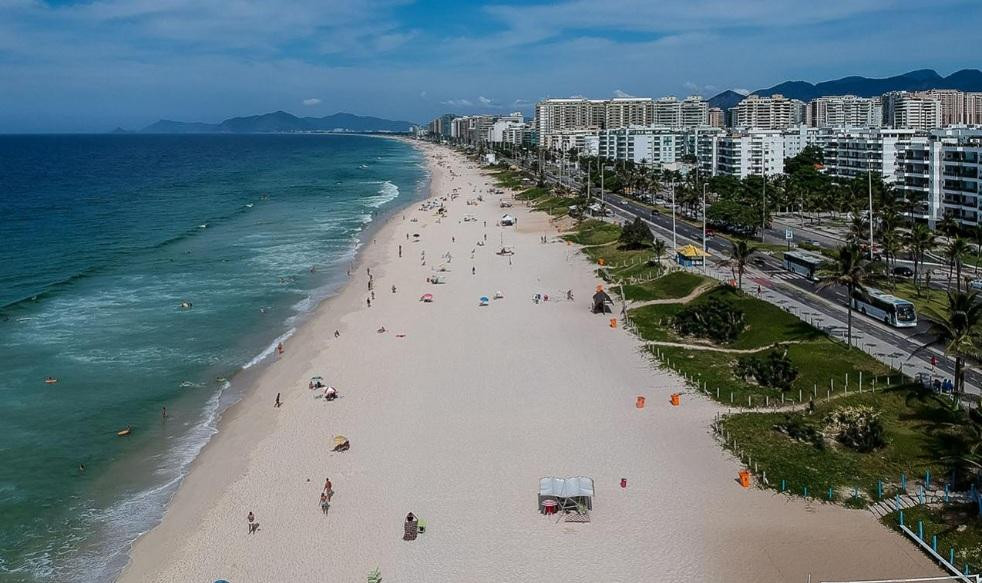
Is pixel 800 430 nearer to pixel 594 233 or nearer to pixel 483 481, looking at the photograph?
pixel 483 481

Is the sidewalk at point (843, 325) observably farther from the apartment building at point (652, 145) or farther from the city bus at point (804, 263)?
the apartment building at point (652, 145)

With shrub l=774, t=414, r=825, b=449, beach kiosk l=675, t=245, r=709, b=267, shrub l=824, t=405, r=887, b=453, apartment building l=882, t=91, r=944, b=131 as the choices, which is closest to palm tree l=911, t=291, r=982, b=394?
shrub l=824, t=405, r=887, b=453

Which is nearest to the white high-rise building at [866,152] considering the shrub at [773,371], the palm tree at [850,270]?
the palm tree at [850,270]

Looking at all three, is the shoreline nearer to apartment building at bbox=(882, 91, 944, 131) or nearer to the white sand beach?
the white sand beach

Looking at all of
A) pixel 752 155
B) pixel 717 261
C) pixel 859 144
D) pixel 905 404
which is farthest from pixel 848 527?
pixel 752 155

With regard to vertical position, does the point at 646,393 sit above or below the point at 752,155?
below

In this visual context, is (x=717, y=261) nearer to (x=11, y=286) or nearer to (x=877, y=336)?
(x=877, y=336)
